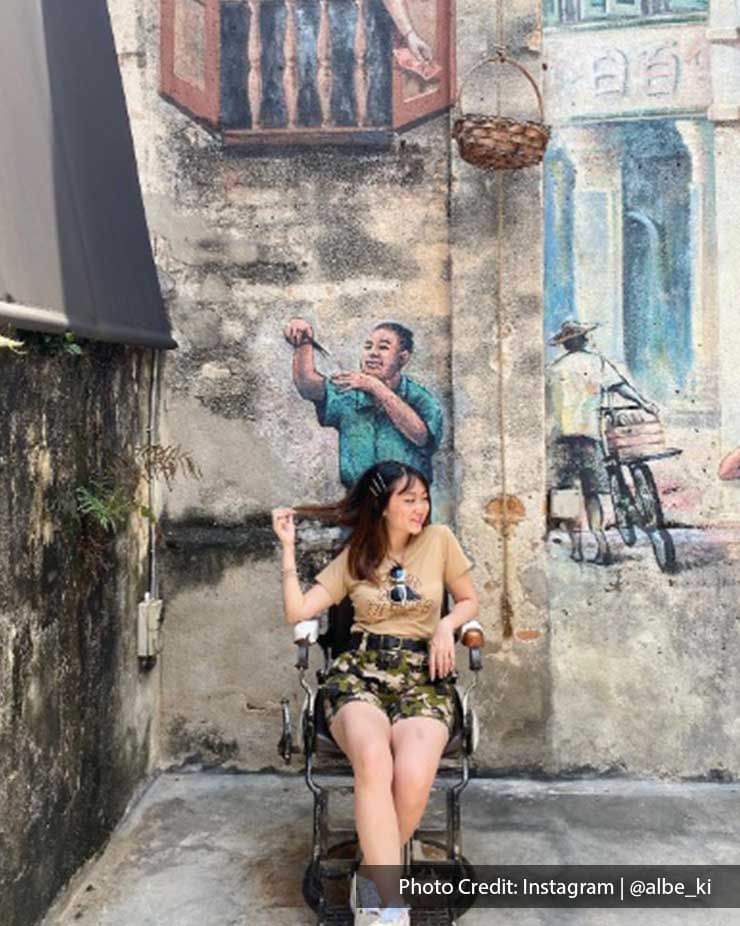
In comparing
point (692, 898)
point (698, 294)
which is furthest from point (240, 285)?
point (692, 898)

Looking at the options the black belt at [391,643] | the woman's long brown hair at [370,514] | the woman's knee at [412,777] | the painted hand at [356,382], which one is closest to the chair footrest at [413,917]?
the woman's knee at [412,777]

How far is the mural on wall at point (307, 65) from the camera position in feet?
16.0

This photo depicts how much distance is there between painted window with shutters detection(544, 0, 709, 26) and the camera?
4.73 m

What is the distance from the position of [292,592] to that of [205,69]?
2898 mm

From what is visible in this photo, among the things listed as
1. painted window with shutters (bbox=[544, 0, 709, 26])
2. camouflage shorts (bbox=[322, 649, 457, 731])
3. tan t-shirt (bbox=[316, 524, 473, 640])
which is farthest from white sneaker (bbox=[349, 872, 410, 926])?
painted window with shutters (bbox=[544, 0, 709, 26])

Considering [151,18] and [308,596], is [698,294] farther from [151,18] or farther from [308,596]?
[151,18]

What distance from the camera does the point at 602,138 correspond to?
15.7 ft

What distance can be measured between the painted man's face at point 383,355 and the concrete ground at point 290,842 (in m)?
2.07

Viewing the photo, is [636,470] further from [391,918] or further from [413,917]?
[391,918]

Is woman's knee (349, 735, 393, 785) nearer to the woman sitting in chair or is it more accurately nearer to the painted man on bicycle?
the woman sitting in chair

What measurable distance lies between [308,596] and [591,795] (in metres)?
1.83

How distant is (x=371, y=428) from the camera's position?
4.85m

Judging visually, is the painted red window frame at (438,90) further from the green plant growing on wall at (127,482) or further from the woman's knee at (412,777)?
the woman's knee at (412,777)

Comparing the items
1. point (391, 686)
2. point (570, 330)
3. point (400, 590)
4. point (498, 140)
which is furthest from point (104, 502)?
point (570, 330)
